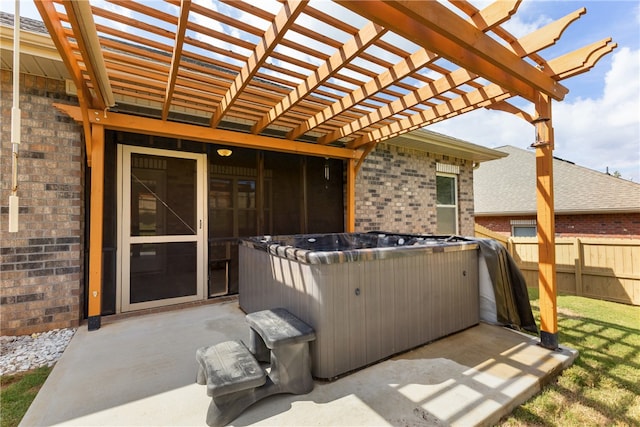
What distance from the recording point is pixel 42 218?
3184 millimetres

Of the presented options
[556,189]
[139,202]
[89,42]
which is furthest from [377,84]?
[556,189]

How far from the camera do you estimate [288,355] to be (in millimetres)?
2006

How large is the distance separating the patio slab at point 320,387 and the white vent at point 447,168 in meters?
4.81

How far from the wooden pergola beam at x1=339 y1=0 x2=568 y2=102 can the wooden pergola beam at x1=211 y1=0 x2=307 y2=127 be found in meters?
0.40

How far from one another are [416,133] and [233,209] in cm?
372

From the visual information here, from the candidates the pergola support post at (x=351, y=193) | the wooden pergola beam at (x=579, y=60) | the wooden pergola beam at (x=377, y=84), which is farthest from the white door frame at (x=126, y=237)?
the wooden pergola beam at (x=579, y=60)

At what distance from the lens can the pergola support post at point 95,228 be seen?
3236 millimetres

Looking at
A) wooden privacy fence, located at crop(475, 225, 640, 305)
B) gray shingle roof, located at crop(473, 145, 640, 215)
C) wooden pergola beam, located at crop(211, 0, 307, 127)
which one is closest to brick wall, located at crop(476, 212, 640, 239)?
gray shingle roof, located at crop(473, 145, 640, 215)

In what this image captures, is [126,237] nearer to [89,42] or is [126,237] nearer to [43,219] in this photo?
[43,219]

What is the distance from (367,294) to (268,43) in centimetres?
216

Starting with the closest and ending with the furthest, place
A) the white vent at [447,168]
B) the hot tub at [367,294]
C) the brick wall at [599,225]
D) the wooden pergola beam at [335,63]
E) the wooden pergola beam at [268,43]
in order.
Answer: the wooden pergola beam at [268,43] → the wooden pergola beam at [335,63] → the hot tub at [367,294] → the white vent at [447,168] → the brick wall at [599,225]

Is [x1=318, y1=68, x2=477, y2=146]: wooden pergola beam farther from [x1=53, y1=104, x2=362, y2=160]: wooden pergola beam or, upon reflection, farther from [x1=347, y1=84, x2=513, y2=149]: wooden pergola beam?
[x1=53, y1=104, x2=362, y2=160]: wooden pergola beam

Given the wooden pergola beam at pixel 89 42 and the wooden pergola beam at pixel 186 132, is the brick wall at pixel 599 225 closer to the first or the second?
the wooden pergola beam at pixel 186 132

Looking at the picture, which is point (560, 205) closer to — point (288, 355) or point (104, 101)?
point (288, 355)
